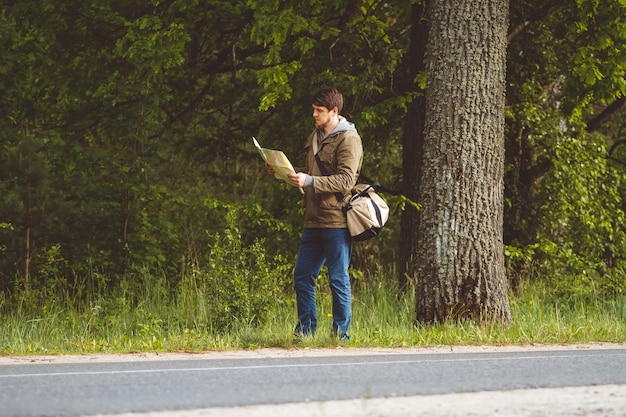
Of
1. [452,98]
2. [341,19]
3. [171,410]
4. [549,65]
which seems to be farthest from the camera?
[549,65]

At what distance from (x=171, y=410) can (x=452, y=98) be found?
6294 millimetres

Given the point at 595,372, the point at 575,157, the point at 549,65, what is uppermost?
the point at 549,65

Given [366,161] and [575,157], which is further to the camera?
[366,161]

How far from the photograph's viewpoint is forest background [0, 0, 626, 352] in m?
14.3

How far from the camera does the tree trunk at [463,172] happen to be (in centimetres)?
1063

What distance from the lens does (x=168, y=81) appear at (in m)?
17.1

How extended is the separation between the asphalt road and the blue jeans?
1025mm

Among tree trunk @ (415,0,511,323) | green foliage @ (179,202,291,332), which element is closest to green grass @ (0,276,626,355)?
green foliage @ (179,202,291,332)

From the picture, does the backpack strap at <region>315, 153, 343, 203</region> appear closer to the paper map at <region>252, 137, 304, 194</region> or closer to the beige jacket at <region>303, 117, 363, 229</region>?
the beige jacket at <region>303, 117, 363, 229</region>

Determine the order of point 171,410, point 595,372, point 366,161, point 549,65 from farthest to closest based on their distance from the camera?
point 366,161
point 549,65
point 595,372
point 171,410

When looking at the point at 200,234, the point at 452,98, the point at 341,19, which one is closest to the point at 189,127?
the point at 200,234

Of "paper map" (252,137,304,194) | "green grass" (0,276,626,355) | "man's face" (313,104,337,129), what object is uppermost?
"man's face" (313,104,337,129)

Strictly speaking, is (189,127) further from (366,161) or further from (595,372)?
(595,372)

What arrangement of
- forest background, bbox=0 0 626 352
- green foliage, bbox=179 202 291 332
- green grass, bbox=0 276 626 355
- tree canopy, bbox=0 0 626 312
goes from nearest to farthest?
green grass, bbox=0 276 626 355 → green foliage, bbox=179 202 291 332 → forest background, bbox=0 0 626 352 → tree canopy, bbox=0 0 626 312
